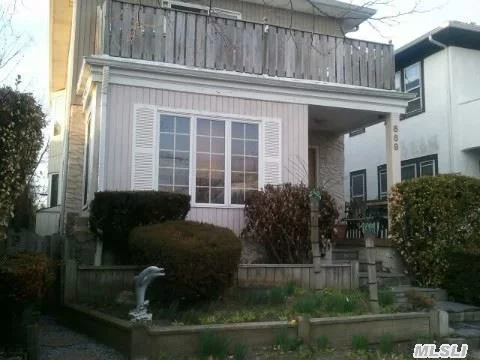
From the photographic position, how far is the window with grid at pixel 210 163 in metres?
10.4

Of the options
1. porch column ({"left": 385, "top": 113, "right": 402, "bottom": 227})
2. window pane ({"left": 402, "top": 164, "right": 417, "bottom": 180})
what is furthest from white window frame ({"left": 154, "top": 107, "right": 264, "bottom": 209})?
window pane ({"left": 402, "top": 164, "right": 417, "bottom": 180})

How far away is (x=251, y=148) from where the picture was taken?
1088 cm

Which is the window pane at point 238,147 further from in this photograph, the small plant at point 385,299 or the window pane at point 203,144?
the small plant at point 385,299

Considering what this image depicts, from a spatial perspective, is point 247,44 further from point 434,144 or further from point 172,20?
point 434,144

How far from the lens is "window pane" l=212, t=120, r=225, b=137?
10.6 meters

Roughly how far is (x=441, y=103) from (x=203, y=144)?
8328mm

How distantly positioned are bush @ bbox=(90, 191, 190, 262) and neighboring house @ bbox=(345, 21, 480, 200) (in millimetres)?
9245

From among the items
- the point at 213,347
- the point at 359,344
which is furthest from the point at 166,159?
the point at 359,344

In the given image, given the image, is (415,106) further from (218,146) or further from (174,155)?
(174,155)

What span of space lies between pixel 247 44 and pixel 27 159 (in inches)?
235

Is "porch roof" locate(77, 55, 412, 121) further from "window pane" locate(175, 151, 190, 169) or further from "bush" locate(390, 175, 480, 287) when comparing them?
"bush" locate(390, 175, 480, 287)

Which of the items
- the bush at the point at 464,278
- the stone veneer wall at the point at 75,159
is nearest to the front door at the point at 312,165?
the bush at the point at 464,278

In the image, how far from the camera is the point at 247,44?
11117 mm

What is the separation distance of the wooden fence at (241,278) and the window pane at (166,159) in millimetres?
2274
